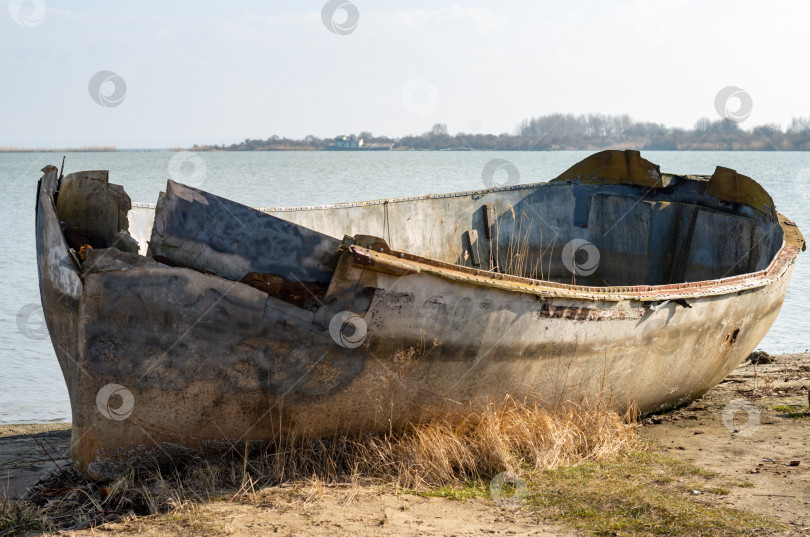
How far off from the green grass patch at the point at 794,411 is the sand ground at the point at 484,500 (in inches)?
1.4

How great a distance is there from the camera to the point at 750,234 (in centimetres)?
825

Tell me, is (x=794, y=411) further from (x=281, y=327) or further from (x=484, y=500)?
(x=281, y=327)

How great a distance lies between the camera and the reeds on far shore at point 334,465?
4.12 m

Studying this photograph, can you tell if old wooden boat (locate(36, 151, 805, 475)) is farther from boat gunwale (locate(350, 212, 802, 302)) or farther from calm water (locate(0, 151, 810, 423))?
calm water (locate(0, 151, 810, 423))

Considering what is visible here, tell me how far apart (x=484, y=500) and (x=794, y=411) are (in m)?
3.28

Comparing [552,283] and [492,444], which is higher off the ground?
[552,283]

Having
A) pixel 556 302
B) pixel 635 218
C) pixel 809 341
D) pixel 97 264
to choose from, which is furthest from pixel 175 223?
pixel 809 341

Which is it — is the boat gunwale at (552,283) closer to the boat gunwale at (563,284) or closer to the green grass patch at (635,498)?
the boat gunwale at (563,284)

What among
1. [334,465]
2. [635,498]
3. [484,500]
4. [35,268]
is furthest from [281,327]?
[35,268]

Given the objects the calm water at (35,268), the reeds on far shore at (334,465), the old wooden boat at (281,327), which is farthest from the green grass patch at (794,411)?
the calm water at (35,268)

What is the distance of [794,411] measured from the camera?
6266mm

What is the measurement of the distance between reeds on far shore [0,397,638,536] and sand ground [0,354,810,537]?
15cm

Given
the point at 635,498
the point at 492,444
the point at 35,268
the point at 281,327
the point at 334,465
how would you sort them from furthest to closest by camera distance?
the point at 35,268 < the point at 492,444 < the point at 334,465 < the point at 635,498 < the point at 281,327

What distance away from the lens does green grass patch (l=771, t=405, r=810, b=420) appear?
6.12m
